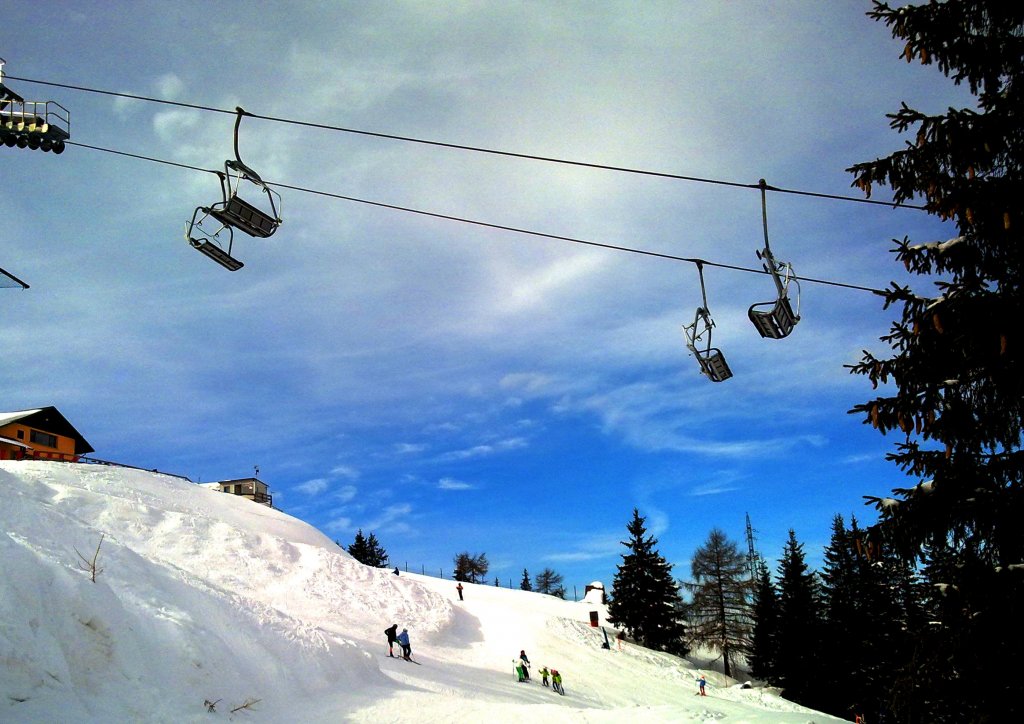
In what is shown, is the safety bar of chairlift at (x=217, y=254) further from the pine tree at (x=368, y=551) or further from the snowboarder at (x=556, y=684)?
the pine tree at (x=368, y=551)

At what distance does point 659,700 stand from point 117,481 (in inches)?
1348

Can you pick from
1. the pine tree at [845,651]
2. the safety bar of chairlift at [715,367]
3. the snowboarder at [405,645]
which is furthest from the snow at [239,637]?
the safety bar of chairlift at [715,367]

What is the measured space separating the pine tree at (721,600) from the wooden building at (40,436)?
4720 centimetres

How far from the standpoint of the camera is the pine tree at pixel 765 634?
45.2 metres

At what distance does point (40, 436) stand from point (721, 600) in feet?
189

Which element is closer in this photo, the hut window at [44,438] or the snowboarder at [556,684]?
the snowboarder at [556,684]

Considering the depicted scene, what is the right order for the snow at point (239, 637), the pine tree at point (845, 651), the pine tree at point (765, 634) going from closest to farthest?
the snow at point (239, 637), the pine tree at point (845, 651), the pine tree at point (765, 634)

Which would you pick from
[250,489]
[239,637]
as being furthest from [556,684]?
[250,489]

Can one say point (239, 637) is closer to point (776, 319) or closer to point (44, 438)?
point (776, 319)

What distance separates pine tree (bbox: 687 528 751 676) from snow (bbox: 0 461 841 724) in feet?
20.1

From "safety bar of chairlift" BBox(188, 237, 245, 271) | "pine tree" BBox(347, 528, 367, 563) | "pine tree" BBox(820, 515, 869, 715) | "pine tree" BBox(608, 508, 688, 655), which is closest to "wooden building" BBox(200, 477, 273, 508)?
"pine tree" BBox(347, 528, 367, 563)

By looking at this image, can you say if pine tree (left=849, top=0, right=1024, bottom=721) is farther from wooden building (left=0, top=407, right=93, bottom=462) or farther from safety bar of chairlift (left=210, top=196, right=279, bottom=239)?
wooden building (left=0, top=407, right=93, bottom=462)

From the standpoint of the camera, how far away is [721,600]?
51875 millimetres

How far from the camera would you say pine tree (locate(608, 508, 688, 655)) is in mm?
48438
